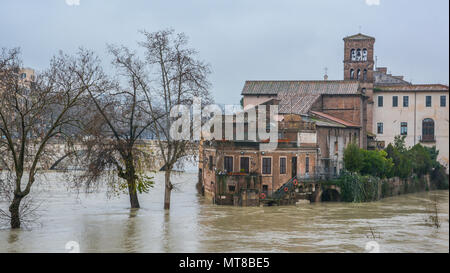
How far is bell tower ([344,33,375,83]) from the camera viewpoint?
72.9 metres

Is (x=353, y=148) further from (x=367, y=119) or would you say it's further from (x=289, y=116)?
(x=367, y=119)

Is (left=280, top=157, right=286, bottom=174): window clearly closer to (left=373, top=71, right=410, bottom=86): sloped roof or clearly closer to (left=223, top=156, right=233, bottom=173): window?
(left=223, top=156, right=233, bottom=173): window

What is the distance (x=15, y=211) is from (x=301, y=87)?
42285 mm

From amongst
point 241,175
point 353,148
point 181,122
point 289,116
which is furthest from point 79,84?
point 353,148

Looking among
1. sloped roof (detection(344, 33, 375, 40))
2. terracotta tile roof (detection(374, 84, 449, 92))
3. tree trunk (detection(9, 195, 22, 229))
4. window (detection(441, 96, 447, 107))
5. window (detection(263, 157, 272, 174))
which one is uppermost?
sloped roof (detection(344, 33, 375, 40))

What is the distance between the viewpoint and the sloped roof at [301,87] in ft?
209

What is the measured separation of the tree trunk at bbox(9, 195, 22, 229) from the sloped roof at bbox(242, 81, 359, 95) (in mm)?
40211

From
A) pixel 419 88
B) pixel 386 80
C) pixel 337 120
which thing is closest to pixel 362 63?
pixel 419 88

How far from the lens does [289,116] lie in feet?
158

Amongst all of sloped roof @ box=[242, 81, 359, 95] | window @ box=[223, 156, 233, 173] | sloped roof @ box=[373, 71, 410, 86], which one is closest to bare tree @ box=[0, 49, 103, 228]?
window @ box=[223, 156, 233, 173]

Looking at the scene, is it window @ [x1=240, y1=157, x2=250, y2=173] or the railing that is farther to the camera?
the railing

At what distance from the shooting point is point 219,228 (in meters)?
34.6

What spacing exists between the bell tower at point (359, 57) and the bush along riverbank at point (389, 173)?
8849 millimetres
